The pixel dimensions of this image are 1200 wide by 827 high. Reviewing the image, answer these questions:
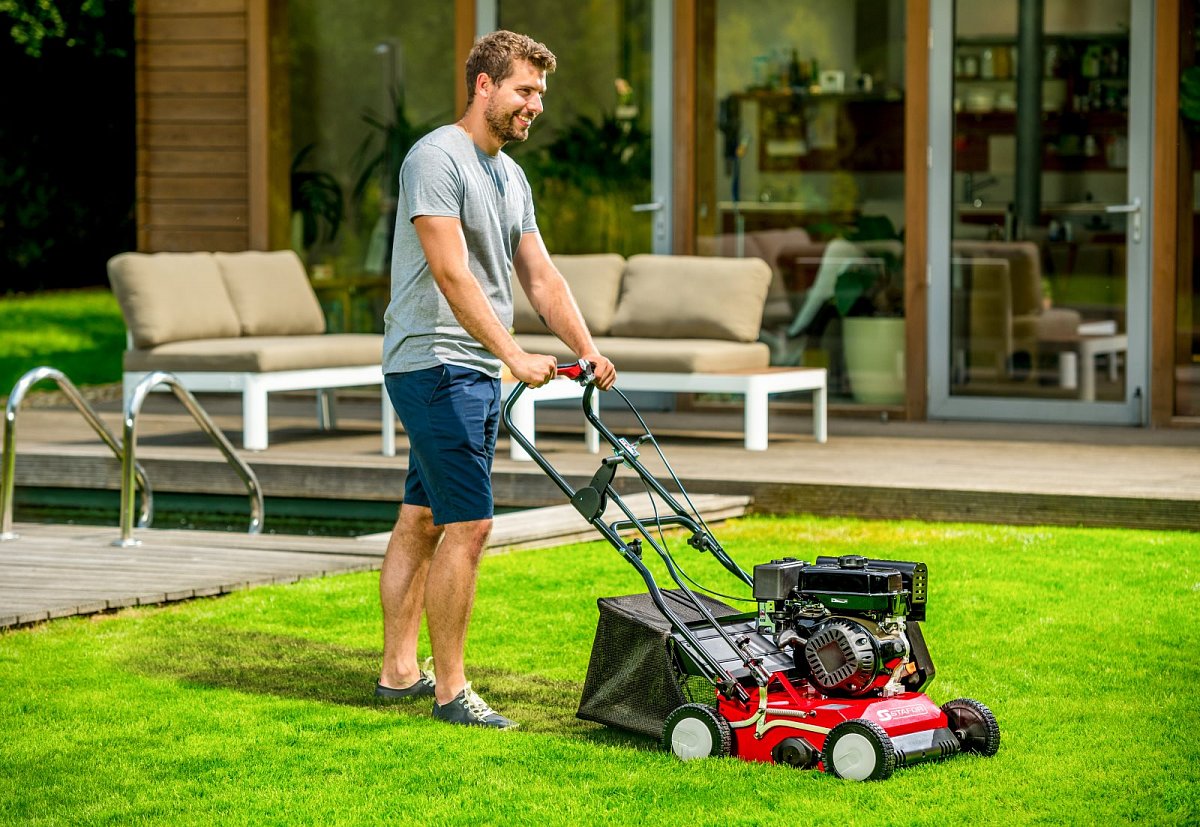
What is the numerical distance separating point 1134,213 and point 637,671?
5.65 meters

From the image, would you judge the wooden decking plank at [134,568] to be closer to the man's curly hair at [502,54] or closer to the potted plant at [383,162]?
the man's curly hair at [502,54]

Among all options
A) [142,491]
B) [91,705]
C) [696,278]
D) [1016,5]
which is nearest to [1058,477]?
[696,278]

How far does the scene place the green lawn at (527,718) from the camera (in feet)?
11.3

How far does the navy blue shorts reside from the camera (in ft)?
13.3

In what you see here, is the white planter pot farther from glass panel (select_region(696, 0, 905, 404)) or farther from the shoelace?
the shoelace

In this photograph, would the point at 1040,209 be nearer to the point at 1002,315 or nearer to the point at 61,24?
the point at 1002,315

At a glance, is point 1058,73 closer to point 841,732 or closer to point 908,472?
point 908,472

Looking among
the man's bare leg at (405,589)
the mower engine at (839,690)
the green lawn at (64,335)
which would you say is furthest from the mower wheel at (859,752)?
the green lawn at (64,335)

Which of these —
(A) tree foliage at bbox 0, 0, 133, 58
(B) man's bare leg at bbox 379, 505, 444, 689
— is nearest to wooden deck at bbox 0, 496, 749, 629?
(B) man's bare leg at bbox 379, 505, 444, 689

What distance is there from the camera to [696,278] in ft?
29.0

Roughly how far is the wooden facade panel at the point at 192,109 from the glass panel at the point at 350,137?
34 cm

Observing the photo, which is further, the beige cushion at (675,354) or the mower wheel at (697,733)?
the beige cushion at (675,354)

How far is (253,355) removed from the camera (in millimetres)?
8320

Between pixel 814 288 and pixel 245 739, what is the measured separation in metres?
6.06
